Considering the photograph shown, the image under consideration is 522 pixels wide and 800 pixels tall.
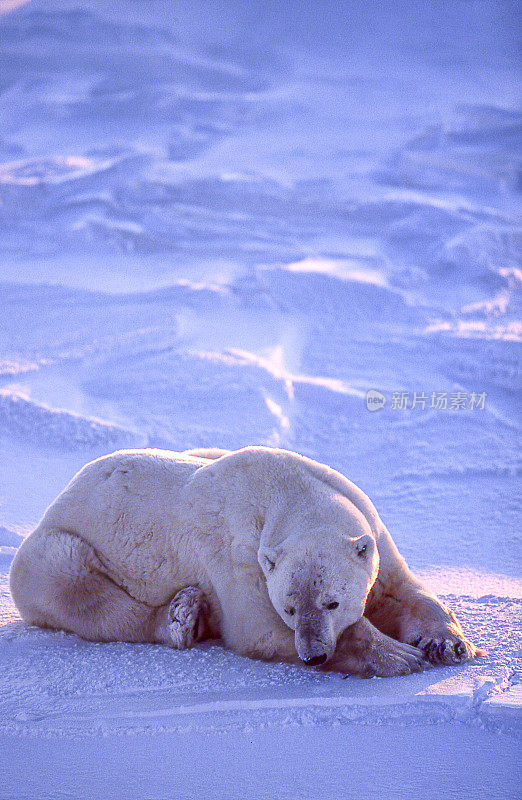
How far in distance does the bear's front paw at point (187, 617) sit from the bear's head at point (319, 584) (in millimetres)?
466

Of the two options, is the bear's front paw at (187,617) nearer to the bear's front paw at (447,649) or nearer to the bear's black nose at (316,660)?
the bear's black nose at (316,660)

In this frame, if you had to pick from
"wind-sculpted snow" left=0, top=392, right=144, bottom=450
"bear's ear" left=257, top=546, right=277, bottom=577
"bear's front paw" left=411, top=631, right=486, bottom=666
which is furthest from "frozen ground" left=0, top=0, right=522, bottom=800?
"bear's ear" left=257, top=546, right=277, bottom=577

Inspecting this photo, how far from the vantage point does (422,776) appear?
7.47 feet

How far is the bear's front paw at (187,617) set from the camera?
328 cm

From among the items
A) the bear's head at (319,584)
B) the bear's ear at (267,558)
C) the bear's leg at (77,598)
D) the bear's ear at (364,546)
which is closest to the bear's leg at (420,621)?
the bear's head at (319,584)

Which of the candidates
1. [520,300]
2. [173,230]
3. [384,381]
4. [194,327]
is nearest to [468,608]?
[384,381]

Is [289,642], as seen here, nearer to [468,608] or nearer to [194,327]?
[468,608]

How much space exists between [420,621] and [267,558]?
69 centimetres

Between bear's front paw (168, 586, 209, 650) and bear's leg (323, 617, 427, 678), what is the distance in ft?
1.97

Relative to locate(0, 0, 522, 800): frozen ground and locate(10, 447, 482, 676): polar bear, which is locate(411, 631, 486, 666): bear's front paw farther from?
locate(0, 0, 522, 800): frozen ground

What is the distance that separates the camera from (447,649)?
3.02 metres

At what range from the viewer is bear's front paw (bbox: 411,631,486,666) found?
9.86ft

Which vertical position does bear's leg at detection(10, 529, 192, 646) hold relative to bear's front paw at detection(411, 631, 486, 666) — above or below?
below

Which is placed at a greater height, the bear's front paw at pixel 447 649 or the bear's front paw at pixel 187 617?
the bear's front paw at pixel 447 649
